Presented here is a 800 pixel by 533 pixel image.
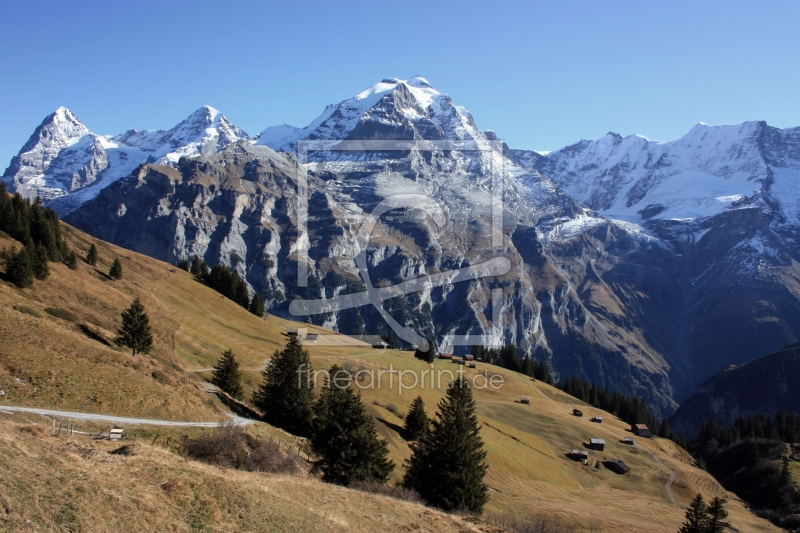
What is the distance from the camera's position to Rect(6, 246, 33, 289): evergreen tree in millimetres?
47844

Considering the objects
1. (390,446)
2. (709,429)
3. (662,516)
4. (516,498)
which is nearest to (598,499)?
(662,516)

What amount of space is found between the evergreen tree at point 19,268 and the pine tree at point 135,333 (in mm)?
11080

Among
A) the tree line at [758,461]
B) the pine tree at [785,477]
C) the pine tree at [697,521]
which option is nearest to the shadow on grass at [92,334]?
the pine tree at [697,521]

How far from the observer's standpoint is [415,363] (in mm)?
98000

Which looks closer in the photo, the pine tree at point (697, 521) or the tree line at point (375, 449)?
the tree line at point (375, 449)

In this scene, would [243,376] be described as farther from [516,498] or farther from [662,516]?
[662,516]

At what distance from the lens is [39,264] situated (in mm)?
52031

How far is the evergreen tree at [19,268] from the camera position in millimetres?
47844

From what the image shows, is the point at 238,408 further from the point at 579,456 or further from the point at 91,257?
the point at 579,456

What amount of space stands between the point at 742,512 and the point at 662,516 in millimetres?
Result: 29053

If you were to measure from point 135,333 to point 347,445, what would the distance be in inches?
833

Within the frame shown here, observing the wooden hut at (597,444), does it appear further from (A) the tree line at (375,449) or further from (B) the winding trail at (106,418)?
(B) the winding trail at (106,418)

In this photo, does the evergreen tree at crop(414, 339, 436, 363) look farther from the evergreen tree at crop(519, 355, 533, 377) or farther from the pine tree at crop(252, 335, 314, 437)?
the pine tree at crop(252, 335, 314, 437)

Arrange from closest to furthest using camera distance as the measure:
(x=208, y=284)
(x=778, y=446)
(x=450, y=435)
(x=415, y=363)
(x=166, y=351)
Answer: (x=450, y=435) < (x=166, y=351) < (x=415, y=363) < (x=208, y=284) < (x=778, y=446)
